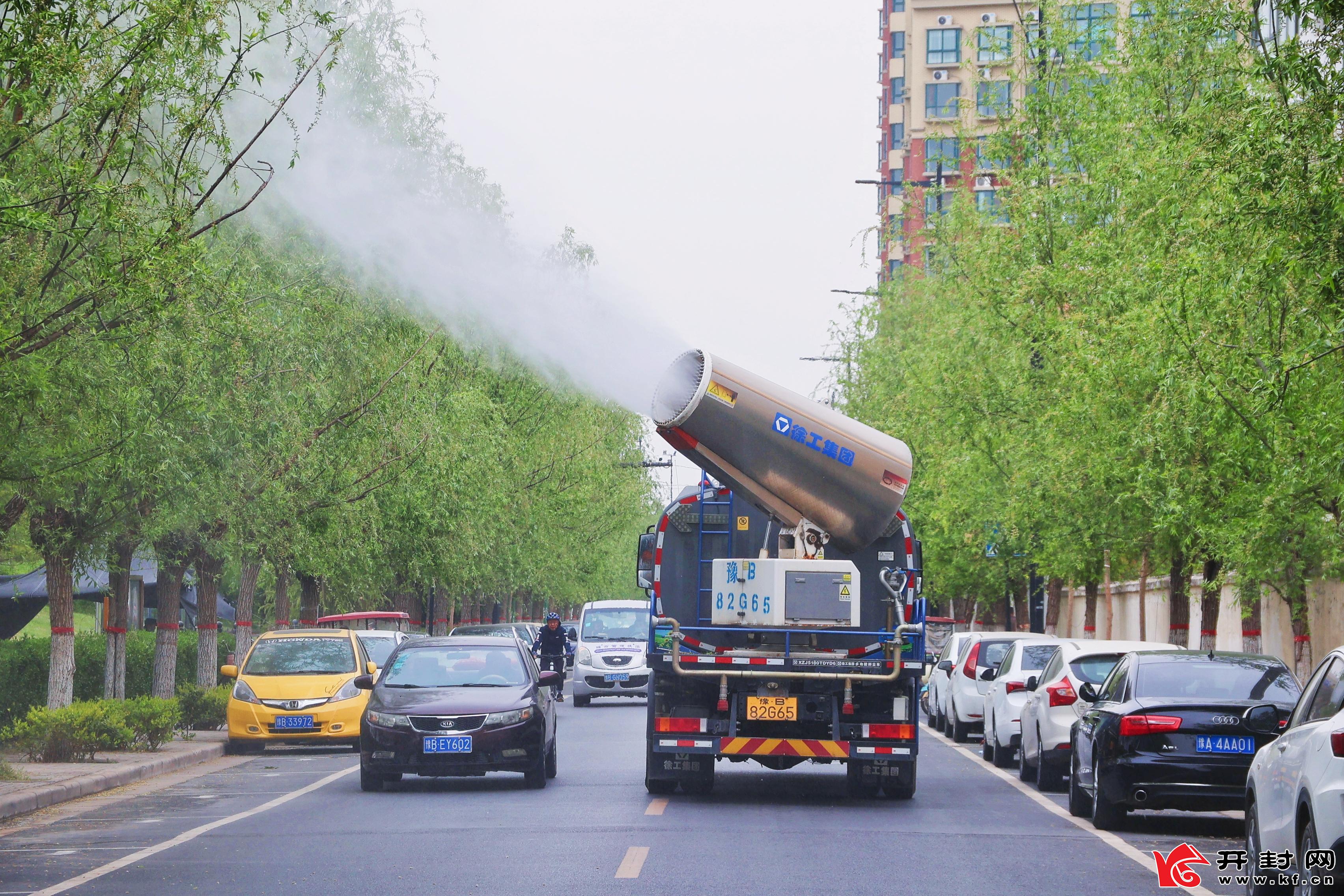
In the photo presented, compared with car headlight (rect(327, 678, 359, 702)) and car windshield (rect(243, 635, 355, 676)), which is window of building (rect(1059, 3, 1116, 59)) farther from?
car headlight (rect(327, 678, 359, 702))

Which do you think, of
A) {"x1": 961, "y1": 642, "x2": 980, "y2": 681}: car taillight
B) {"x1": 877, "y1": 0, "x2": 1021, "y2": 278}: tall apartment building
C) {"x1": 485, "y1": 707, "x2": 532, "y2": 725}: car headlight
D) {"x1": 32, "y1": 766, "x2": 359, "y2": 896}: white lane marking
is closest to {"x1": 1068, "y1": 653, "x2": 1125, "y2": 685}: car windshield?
{"x1": 485, "y1": 707, "x2": 532, "y2": 725}: car headlight

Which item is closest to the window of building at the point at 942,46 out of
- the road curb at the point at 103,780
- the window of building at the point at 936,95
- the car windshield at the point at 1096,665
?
the window of building at the point at 936,95

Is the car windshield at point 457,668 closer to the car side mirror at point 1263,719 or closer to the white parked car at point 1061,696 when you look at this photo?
the white parked car at point 1061,696

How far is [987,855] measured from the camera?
12922 mm

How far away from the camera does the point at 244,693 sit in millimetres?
24484

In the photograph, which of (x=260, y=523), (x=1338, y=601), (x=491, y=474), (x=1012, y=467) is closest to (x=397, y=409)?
(x=260, y=523)

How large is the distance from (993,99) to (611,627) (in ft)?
46.3

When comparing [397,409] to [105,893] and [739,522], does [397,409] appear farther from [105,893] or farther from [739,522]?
[105,893]

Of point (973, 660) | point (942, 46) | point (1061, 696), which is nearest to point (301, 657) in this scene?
point (973, 660)

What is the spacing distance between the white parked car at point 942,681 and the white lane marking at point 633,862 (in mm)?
15396

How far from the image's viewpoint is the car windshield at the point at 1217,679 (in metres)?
14.5

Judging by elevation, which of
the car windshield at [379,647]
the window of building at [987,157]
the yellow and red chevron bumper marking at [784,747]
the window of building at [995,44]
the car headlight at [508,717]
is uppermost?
the window of building at [995,44]

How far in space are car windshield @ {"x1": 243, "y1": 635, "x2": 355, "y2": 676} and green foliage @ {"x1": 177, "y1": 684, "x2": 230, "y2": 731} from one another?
2.31 meters

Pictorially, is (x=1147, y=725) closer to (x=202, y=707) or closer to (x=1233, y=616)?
(x=202, y=707)
